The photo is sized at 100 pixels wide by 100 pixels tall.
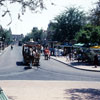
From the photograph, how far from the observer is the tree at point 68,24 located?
55.3m

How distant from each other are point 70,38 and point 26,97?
45313 mm

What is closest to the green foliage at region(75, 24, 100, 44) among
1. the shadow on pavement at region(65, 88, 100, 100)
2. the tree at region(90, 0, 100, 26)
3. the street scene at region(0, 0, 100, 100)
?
the street scene at region(0, 0, 100, 100)

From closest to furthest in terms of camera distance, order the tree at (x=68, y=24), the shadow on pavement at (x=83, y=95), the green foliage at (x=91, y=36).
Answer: the shadow on pavement at (x=83, y=95) < the green foliage at (x=91, y=36) < the tree at (x=68, y=24)

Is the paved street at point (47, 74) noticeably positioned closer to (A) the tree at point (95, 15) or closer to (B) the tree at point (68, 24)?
(A) the tree at point (95, 15)

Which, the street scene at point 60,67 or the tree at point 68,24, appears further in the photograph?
the tree at point 68,24

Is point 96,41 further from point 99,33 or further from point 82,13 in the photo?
point 82,13

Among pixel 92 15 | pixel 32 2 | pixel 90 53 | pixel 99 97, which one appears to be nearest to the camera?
pixel 32 2

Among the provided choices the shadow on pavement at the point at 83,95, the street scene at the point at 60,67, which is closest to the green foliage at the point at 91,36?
the street scene at the point at 60,67

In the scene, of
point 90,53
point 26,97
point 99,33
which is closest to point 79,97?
point 26,97

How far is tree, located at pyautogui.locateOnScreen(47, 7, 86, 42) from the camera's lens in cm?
5528

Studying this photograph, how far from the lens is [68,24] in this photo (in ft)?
184

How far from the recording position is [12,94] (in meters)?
11.9

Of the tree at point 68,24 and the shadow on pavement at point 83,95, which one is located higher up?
the tree at point 68,24

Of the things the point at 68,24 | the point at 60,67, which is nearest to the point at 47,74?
the point at 60,67
